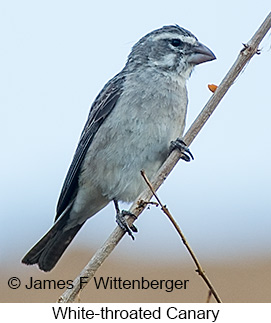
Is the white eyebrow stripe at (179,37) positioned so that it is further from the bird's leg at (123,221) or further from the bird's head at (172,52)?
the bird's leg at (123,221)

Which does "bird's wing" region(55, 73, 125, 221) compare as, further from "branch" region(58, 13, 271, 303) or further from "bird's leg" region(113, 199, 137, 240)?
"branch" region(58, 13, 271, 303)

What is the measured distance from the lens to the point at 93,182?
505 cm

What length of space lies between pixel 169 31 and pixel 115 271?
2.30 metres

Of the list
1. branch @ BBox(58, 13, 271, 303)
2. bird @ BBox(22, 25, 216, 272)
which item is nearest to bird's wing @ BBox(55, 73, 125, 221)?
bird @ BBox(22, 25, 216, 272)

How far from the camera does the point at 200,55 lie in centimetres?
487

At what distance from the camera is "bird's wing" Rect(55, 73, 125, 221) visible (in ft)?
16.6

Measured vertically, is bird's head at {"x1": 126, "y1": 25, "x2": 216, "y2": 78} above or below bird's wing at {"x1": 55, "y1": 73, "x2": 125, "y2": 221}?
above

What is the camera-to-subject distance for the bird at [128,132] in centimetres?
473

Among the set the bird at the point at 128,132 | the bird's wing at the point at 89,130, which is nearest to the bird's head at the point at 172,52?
the bird at the point at 128,132

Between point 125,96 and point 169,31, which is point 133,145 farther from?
point 169,31
